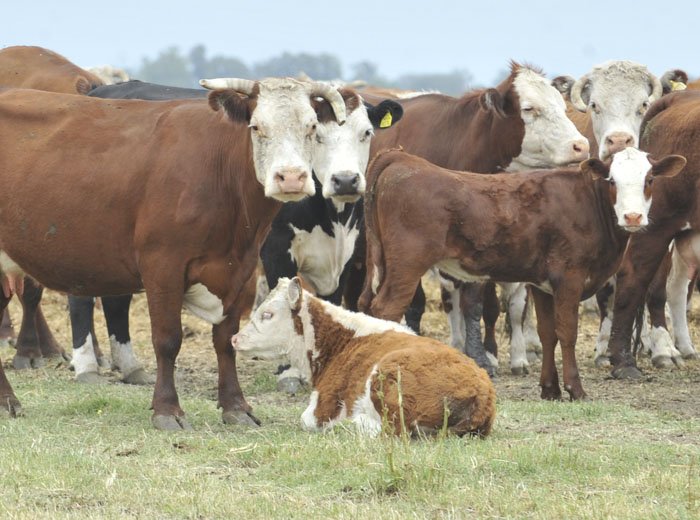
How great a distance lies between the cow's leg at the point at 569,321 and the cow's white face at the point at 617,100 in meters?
2.51

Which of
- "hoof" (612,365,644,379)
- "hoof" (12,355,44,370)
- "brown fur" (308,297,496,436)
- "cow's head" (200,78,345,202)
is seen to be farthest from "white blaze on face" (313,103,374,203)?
"hoof" (12,355,44,370)

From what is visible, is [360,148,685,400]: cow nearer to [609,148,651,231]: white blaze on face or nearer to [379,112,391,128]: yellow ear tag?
[609,148,651,231]: white blaze on face

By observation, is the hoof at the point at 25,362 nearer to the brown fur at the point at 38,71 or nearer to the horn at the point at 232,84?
the brown fur at the point at 38,71

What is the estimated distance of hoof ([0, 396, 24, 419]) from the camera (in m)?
9.40

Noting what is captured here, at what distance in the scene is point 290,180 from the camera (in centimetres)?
872

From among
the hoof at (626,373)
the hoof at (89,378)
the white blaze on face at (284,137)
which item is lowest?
the hoof at (626,373)

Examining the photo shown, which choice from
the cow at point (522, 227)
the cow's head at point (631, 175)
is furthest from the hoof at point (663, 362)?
the cow's head at point (631, 175)

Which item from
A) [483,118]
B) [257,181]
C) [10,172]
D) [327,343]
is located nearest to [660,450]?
[327,343]

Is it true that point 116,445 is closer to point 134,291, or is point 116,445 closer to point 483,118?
point 134,291

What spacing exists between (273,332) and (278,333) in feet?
0.10

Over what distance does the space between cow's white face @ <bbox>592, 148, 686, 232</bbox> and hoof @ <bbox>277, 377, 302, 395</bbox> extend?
2.79 metres

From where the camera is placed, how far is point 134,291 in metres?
9.31

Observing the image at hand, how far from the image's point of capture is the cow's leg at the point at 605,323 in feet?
42.7

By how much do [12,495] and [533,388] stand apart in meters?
5.45
